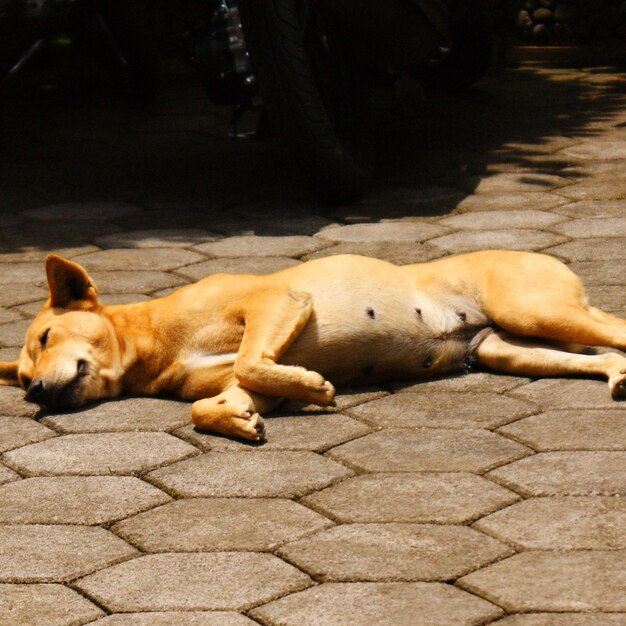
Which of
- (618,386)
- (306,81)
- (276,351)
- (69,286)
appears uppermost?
(306,81)

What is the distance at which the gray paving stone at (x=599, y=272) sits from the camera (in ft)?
16.6

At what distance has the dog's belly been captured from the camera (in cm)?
414

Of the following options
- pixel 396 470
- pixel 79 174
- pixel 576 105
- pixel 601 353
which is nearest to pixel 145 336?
pixel 396 470

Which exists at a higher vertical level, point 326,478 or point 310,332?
point 310,332

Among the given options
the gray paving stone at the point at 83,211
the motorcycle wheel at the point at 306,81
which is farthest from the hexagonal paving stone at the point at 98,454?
the gray paving stone at the point at 83,211

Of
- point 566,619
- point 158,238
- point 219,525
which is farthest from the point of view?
point 158,238

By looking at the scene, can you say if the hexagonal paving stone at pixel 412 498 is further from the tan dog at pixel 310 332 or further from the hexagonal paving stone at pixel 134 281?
the hexagonal paving stone at pixel 134 281

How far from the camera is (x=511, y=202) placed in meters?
6.59

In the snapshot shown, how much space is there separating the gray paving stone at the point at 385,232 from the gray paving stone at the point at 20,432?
2.30 metres

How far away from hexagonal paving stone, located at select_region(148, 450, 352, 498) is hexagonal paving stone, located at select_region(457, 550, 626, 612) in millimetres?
696

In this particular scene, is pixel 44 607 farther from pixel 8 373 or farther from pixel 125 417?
pixel 8 373

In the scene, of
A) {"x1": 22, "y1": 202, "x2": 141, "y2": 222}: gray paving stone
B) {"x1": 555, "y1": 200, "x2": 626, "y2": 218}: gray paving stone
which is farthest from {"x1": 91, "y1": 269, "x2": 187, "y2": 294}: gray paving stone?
{"x1": 555, "y1": 200, "x2": 626, "y2": 218}: gray paving stone

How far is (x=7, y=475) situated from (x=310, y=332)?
43.4 inches

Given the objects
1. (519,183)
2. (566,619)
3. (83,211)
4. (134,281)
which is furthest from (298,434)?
(519,183)
